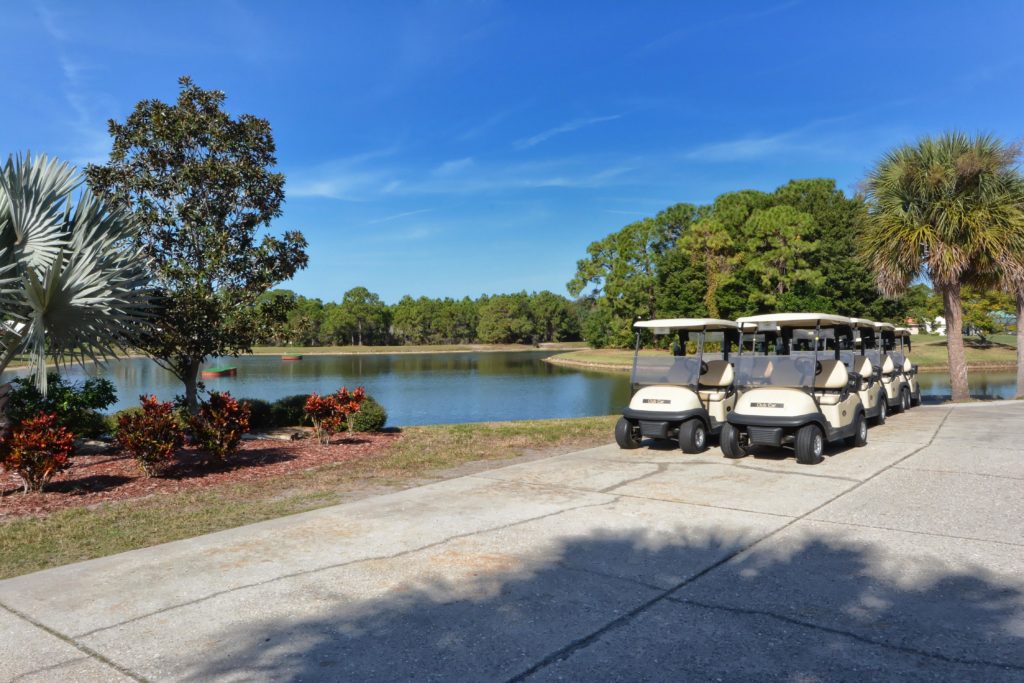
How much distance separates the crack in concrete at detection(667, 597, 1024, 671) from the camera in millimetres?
3500

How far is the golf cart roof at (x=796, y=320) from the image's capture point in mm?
10078

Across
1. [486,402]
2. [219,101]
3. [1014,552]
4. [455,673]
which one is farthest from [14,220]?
[486,402]

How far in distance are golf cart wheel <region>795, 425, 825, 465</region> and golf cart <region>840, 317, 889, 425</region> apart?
2.69 metres

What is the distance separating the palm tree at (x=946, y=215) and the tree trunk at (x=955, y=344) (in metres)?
0.05

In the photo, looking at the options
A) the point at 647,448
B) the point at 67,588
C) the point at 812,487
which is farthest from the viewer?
the point at 647,448

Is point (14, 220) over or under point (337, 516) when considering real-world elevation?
over

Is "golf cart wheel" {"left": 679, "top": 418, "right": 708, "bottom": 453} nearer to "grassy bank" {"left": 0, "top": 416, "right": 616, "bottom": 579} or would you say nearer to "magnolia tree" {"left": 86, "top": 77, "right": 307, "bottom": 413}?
"grassy bank" {"left": 0, "top": 416, "right": 616, "bottom": 579}

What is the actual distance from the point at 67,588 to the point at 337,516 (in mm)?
2388

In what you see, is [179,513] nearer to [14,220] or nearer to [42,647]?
[42,647]

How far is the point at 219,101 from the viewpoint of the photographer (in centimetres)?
1284

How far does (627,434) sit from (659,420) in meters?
0.77

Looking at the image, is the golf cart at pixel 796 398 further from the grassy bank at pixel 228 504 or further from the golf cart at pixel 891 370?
the golf cart at pixel 891 370

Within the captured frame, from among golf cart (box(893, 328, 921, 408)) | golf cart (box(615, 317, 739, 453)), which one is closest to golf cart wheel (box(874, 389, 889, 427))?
golf cart (box(893, 328, 921, 408))

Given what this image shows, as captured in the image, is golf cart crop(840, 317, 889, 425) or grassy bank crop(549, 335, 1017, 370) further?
grassy bank crop(549, 335, 1017, 370)
